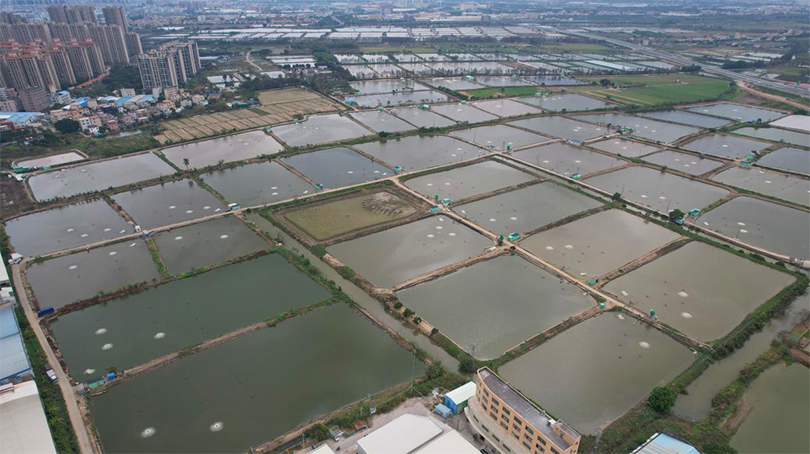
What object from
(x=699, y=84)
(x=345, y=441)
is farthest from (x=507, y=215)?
(x=699, y=84)

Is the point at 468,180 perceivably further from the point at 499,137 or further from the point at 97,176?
the point at 97,176

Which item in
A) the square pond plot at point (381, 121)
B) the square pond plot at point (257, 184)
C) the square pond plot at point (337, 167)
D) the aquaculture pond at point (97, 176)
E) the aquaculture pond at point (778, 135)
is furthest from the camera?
the square pond plot at point (381, 121)

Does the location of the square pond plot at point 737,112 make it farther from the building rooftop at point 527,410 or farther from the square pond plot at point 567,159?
the building rooftop at point 527,410

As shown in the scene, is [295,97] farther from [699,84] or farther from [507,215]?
[699,84]

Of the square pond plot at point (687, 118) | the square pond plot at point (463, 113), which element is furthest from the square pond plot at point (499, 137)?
the square pond plot at point (687, 118)

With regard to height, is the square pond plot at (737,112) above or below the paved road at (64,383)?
above
